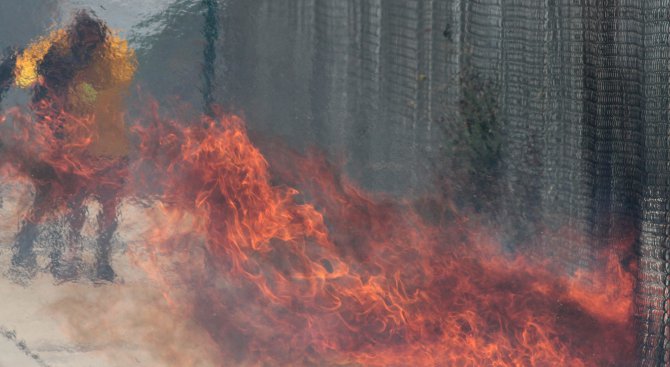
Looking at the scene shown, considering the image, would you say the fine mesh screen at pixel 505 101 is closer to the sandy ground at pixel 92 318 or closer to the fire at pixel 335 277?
the fire at pixel 335 277

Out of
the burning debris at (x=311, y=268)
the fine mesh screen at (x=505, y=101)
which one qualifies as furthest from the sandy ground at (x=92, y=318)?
the fine mesh screen at (x=505, y=101)

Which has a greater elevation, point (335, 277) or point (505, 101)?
point (505, 101)

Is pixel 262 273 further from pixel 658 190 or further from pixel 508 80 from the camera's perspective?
pixel 658 190

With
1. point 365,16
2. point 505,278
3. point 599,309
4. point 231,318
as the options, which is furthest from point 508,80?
point 231,318

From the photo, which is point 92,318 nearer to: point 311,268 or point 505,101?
point 311,268

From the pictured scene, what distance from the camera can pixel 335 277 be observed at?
316 centimetres

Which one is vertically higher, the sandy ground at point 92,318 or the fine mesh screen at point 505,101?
the fine mesh screen at point 505,101

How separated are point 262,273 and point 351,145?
0.81 m

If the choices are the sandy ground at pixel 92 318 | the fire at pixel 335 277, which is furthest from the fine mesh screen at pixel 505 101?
the sandy ground at pixel 92 318

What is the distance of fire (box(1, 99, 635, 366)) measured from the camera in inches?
124

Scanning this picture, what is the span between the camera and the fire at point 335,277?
124 inches

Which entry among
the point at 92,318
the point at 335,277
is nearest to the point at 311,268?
the point at 335,277

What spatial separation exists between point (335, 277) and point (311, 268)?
13 centimetres

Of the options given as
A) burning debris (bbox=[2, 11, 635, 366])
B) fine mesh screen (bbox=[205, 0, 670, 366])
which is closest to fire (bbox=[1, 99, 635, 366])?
burning debris (bbox=[2, 11, 635, 366])
